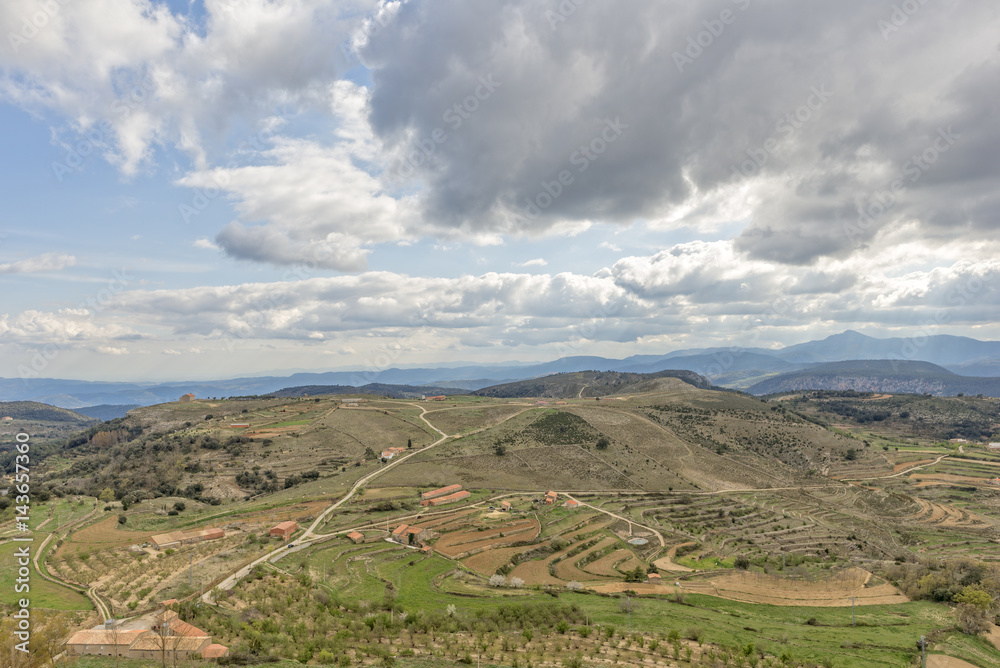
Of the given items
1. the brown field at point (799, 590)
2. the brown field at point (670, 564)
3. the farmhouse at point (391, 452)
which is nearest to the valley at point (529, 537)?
the brown field at point (799, 590)

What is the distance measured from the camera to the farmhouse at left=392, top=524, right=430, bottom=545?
5116 centimetres

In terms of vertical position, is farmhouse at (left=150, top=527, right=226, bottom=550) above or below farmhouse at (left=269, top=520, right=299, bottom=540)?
above

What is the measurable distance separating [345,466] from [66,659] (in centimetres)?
6493

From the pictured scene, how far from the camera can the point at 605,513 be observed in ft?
213

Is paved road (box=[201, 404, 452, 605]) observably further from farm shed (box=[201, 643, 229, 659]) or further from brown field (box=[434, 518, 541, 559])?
brown field (box=[434, 518, 541, 559])

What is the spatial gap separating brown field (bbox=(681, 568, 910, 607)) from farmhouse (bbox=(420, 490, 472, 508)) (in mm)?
31339

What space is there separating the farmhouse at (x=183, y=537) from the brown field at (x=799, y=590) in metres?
44.6

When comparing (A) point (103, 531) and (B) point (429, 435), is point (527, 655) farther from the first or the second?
(B) point (429, 435)

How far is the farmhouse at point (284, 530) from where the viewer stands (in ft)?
Result: 163

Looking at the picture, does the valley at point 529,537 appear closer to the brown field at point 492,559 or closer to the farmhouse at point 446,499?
the brown field at point 492,559

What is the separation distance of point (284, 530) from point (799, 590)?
4864cm

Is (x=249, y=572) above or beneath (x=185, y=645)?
beneath

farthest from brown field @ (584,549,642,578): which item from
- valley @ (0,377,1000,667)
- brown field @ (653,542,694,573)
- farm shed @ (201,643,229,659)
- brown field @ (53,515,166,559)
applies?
brown field @ (53,515,166,559)

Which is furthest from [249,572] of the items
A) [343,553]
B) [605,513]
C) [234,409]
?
[234,409]
